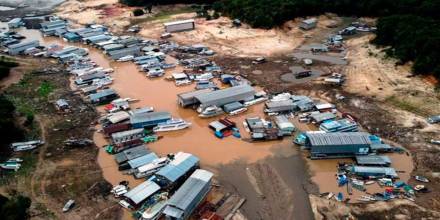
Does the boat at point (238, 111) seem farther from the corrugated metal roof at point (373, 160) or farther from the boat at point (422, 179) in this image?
the boat at point (422, 179)

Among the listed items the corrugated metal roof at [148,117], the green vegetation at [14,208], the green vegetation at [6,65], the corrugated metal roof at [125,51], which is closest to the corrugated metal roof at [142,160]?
the corrugated metal roof at [148,117]

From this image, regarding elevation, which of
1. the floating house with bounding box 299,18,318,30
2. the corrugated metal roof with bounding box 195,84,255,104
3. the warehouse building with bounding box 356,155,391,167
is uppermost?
the floating house with bounding box 299,18,318,30

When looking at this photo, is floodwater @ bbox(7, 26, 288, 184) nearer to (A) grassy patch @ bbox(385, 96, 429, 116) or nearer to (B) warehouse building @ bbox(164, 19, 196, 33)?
(A) grassy patch @ bbox(385, 96, 429, 116)

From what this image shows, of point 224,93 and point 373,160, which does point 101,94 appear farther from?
point 373,160

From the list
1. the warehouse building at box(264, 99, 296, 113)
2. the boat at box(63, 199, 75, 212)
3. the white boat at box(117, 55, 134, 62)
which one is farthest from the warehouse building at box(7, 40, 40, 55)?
the warehouse building at box(264, 99, 296, 113)

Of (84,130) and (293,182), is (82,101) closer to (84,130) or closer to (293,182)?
(84,130)

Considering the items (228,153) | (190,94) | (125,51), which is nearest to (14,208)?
(228,153)
